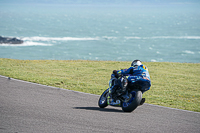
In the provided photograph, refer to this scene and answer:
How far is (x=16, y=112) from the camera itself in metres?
9.06

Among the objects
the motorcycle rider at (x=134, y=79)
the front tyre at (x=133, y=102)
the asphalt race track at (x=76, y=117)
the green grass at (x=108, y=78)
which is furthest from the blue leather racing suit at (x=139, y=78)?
the green grass at (x=108, y=78)

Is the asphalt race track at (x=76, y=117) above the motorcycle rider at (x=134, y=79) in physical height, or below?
below

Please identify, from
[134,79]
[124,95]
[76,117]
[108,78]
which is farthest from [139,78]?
[108,78]

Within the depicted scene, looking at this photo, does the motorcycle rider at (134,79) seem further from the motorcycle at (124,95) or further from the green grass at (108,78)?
the green grass at (108,78)

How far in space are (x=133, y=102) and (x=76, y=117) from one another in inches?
81.2

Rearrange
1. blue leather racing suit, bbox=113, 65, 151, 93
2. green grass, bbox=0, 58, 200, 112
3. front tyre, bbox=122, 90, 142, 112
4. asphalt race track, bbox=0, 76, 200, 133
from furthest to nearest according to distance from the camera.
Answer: green grass, bbox=0, 58, 200, 112 < blue leather racing suit, bbox=113, 65, 151, 93 < front tyre, bbox=122, 90, 142, 112 < asphalt race track, bbox=0, 76, 200, 133

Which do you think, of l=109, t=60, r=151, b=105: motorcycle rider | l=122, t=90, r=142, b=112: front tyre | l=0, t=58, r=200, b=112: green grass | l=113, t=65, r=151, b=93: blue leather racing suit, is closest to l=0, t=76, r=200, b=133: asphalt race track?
l=122, t=90, r=142, b=112: front tyre

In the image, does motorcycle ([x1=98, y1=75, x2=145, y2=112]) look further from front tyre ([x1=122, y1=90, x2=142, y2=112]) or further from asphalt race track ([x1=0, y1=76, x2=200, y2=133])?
asphalt race track ([x1=0, y1=76, x2=200, y2=133])

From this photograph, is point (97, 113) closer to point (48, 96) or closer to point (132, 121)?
point (132, 121)

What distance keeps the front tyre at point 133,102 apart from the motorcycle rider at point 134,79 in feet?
1.07

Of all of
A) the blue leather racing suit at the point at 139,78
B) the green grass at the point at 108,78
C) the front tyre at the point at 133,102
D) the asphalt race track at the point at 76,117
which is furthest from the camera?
the green grass at the point at 108,78

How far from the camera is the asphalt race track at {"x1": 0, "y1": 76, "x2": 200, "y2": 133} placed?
785 centimetres

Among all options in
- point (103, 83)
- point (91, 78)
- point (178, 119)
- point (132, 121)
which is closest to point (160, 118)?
point (178, 119)

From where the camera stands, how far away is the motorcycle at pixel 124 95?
9523 millimetres
